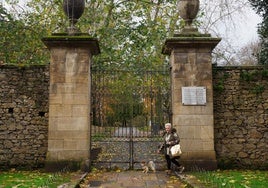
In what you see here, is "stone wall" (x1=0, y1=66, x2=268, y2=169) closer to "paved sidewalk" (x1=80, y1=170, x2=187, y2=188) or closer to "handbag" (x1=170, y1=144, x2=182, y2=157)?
"handbag" (x1=170, y1=144, x2=182, y2=157)

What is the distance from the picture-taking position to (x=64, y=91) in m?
11.0

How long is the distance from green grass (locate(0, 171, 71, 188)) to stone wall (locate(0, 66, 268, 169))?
84 cm

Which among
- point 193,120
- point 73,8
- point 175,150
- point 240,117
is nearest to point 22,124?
point 73,8

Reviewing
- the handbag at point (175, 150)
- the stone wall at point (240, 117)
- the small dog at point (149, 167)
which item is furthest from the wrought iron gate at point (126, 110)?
the stone wall at point (240, 117)

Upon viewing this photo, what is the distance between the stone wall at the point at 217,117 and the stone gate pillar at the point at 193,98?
51cm

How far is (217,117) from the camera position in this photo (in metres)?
11.5

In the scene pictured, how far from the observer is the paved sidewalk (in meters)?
8.70

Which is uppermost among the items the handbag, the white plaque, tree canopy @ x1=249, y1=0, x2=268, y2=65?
tree canopy @ x1=249, y1=0, x2=268, y2=65

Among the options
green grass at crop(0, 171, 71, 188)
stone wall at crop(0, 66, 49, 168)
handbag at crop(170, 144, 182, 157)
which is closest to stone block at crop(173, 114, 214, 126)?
handbag at crop(170, 144, 182, 157)

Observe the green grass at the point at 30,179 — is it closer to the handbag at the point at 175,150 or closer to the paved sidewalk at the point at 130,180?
the paved sidewalk at the point at 130,180

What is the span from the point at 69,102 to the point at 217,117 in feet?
14.4

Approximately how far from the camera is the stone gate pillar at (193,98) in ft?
35.9

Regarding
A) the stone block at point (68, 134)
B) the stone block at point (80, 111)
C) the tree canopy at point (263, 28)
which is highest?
the tree canopy at point (263, 28)

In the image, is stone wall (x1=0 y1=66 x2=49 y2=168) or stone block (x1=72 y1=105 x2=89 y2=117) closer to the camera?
stone block (x1=72 y1=105 x2=89 y2=117)
